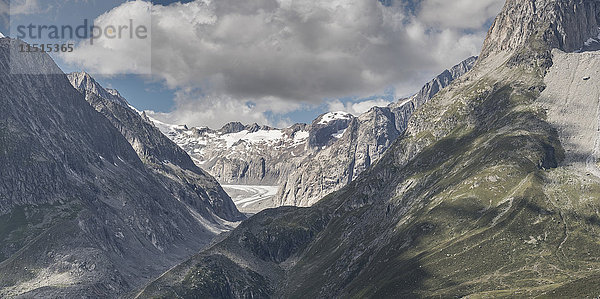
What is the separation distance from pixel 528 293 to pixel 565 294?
18.1m

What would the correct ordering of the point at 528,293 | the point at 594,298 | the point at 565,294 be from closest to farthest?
the point at 594,298, the point at 565,294, the point at 528,293

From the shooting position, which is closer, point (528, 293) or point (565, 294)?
point (565, 294)

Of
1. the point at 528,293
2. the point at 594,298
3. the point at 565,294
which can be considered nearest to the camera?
the point at 594,298

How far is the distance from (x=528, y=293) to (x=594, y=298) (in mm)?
30281

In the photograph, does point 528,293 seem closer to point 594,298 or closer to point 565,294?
point 565,294

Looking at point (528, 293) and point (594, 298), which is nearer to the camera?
point (594, 298)

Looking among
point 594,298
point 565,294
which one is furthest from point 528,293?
point 594,298

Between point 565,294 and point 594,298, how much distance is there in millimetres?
12223

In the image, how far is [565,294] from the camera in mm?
181625

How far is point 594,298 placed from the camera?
6703 inches

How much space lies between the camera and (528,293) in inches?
7795
